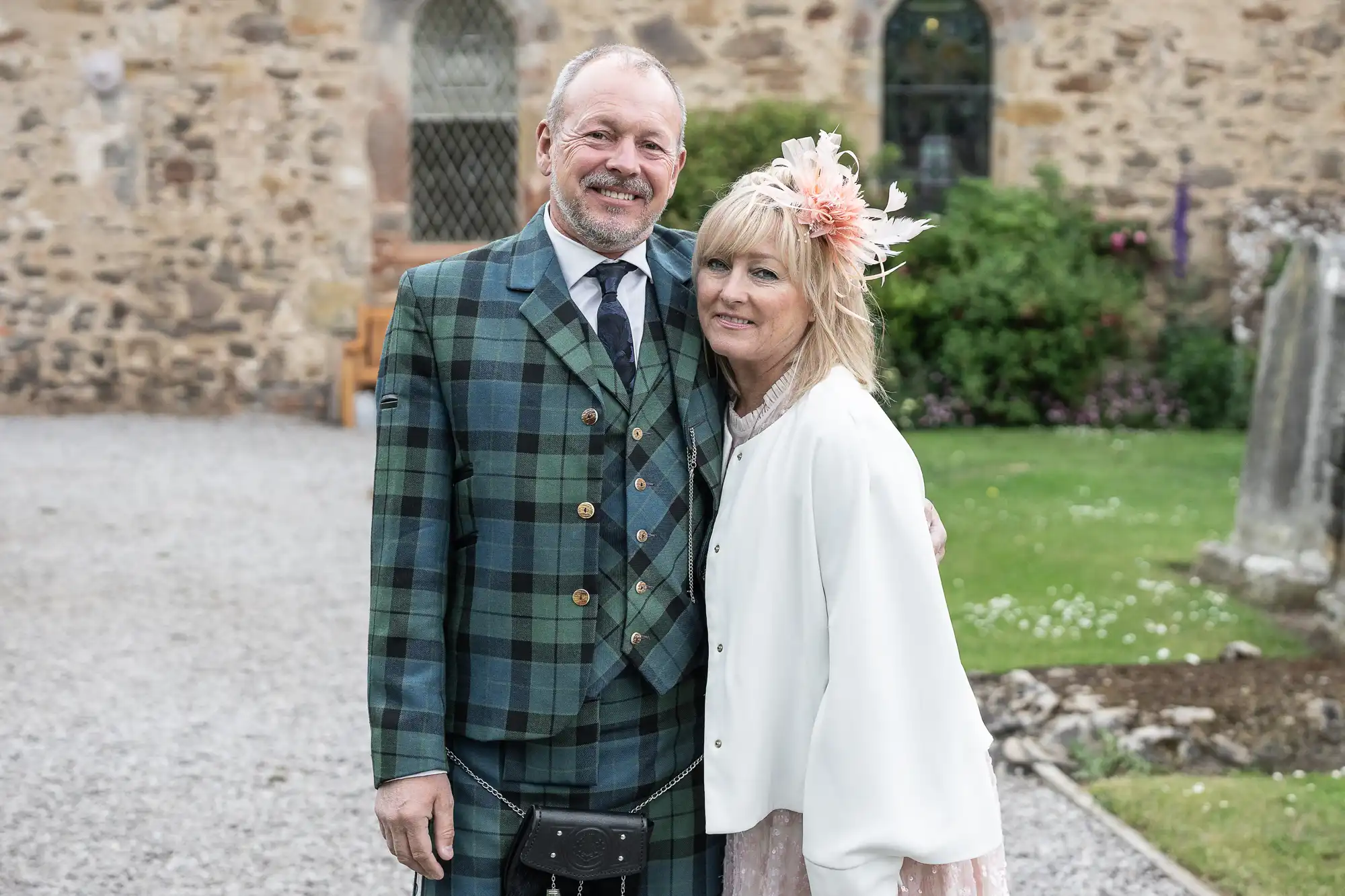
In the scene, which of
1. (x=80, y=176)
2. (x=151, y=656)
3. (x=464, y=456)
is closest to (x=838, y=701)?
(x=464, y=456)

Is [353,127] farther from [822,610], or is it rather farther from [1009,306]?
[822,610]

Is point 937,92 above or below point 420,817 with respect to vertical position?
above

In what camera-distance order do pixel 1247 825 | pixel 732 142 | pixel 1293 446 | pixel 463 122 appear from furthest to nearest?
pixel 463 122 → pixel 732 142 → pixel 1293 446 → pixel 1247 825

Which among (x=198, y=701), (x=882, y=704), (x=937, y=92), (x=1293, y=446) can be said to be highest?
(x=937, y=92)

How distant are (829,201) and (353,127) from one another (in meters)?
9.79

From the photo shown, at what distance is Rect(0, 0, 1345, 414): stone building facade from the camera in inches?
443

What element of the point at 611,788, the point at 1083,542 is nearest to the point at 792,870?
the point at 611,788

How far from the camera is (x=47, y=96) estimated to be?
442 inches

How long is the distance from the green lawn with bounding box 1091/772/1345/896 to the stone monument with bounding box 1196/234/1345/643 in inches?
81.3

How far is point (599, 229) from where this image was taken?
216cm

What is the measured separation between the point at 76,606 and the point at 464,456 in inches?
184

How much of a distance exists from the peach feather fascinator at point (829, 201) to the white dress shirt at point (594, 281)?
210mm

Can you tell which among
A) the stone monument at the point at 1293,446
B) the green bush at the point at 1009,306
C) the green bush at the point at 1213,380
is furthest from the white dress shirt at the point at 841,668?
the green bush at the point at 1213,380

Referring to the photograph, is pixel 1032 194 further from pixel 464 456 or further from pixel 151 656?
pixel 464 456
